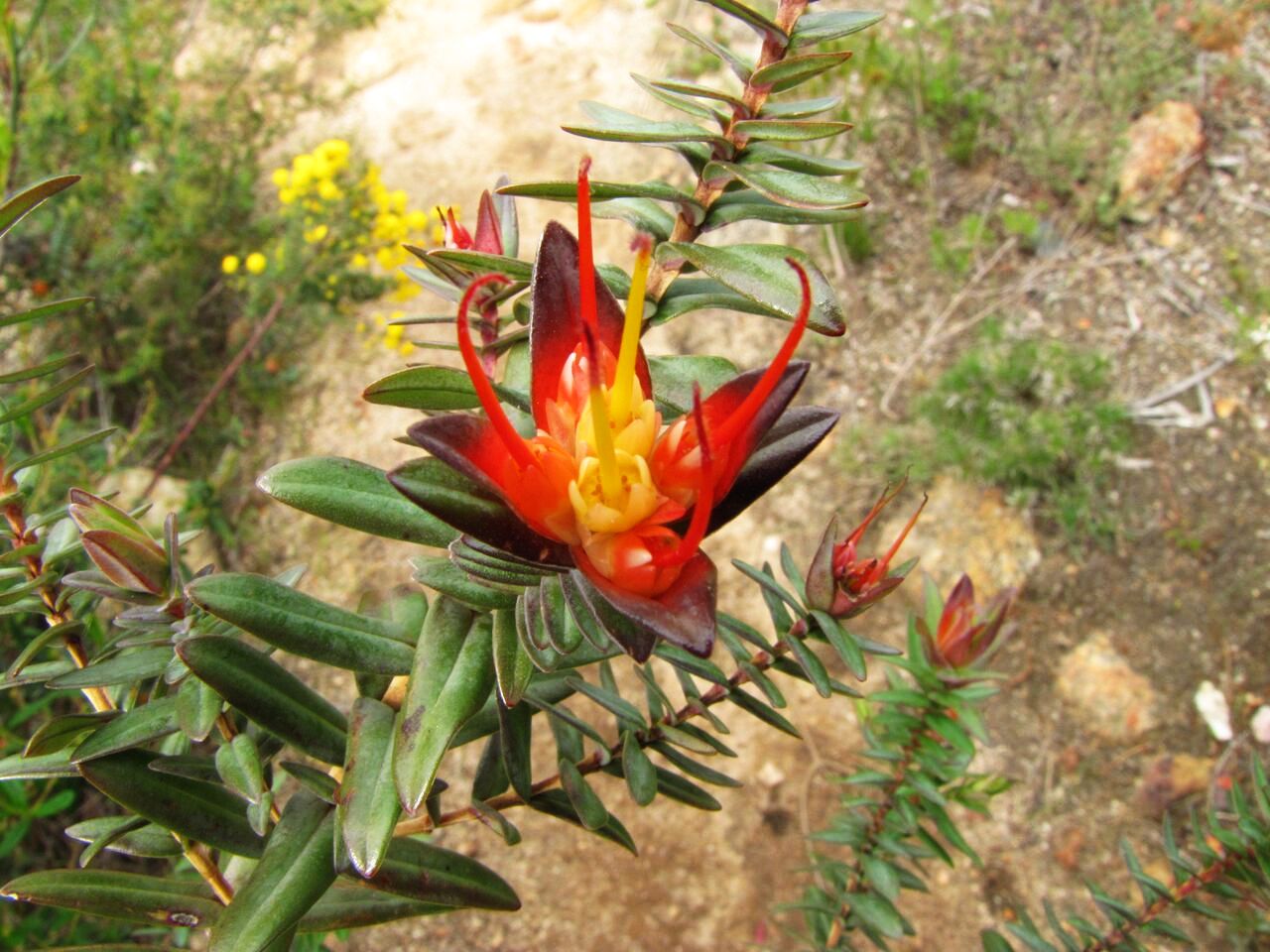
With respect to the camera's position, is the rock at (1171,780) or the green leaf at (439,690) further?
the rock at (1171,780)

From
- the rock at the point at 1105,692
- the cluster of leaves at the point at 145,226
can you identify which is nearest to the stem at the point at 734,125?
the rock at the point at 1105,692

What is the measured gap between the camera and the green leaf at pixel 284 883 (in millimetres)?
794

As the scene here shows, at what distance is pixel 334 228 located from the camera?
3.09 metres

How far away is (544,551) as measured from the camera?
69 cm

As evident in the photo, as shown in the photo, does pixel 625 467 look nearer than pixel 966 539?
Yes

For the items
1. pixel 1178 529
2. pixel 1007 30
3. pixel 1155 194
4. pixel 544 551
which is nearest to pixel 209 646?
pixel 544 551

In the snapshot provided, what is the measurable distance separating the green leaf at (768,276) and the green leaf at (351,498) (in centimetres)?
32

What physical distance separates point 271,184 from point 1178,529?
331 centimetres

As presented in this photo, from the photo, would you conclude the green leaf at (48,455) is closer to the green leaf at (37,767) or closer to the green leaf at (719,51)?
the green leaf at (37,767)

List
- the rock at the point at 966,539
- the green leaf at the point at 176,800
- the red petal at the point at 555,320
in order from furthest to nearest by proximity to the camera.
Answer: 1. the rock at the point at 966,539
2. the green leaf at the point at 176,800
3. the red petal at the point at 555,320

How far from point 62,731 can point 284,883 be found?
10.2 inches

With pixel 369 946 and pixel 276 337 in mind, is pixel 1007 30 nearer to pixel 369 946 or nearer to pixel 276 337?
pixel 276 337

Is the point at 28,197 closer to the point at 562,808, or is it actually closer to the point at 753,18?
the point at 753,18

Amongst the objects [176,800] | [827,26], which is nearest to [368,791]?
[176,800]
